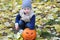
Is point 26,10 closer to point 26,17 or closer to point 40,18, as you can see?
point 26,17

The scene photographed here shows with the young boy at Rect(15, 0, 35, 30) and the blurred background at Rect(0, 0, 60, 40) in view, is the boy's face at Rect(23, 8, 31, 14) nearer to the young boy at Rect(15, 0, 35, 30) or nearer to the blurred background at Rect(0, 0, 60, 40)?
the young boy at Rect(15, 0, 35, 30)

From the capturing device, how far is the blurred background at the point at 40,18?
3894mm

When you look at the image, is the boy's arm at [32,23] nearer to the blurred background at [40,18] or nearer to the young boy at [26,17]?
the young boy at [26,17]

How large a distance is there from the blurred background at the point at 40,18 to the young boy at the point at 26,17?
0.35m

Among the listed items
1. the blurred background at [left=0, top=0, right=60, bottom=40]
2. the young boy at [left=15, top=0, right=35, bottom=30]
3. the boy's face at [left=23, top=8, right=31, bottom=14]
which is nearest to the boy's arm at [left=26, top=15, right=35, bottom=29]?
the young boy at [left=15, top=0, right=35, bottom=30]

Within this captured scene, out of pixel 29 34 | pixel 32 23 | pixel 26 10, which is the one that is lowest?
pixel 29 34

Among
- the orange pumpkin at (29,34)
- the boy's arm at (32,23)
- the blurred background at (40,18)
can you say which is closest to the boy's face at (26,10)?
the boy's arm at (32,23)

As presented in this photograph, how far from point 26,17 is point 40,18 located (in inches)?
46.5

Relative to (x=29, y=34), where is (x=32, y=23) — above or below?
above

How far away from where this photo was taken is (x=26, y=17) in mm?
3271

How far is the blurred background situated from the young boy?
13.6 inches

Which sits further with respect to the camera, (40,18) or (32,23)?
(40,18)

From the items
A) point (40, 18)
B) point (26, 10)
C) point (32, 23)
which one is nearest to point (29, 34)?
point (32, 23)

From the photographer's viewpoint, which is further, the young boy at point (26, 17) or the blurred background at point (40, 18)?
the blurred background at point (40, 18)
